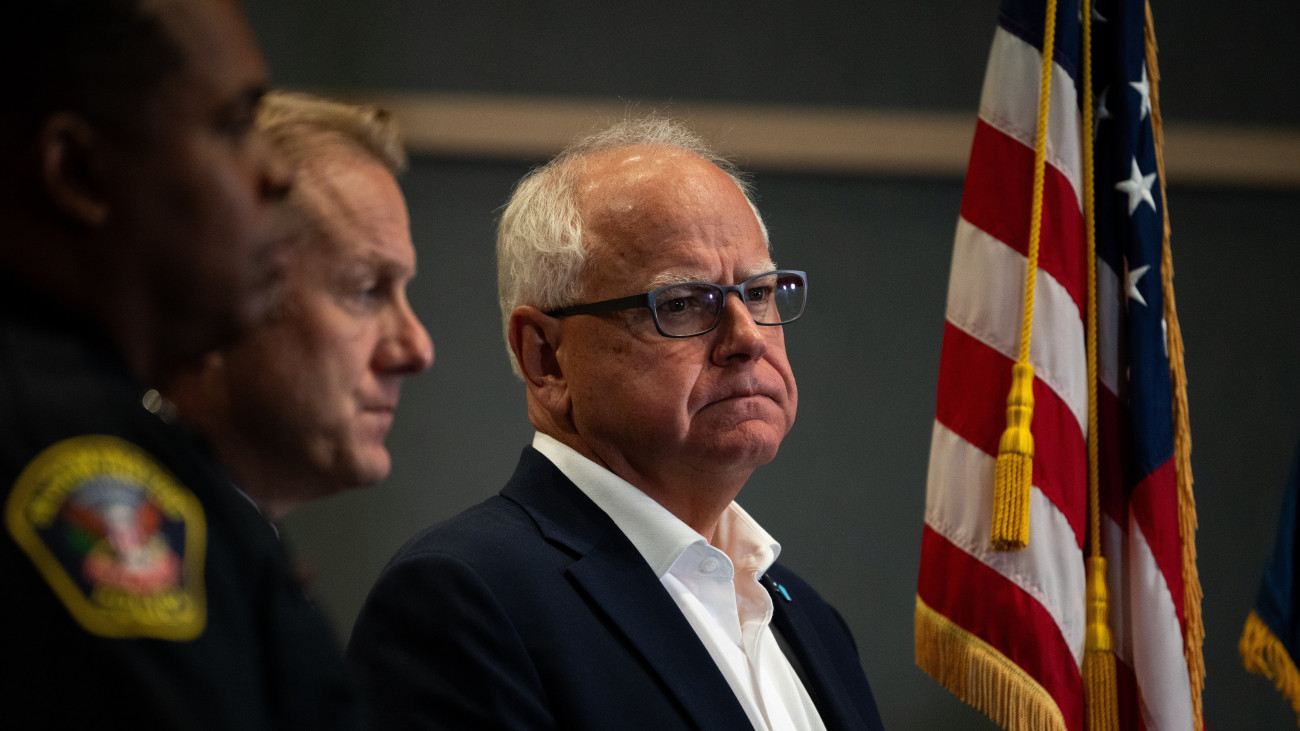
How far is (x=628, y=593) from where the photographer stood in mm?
1514

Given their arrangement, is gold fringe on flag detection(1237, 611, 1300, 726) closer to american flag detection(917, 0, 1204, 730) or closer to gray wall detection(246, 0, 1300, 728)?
american flag detection(917, 0, 1204, 730)

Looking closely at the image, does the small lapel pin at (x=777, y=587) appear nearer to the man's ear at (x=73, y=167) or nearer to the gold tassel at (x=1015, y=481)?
the gold tassel at (x=1015, y=481)

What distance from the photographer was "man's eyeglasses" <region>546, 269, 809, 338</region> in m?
1.68

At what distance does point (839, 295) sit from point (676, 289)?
1.99 meters

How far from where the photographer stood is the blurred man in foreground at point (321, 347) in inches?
34.0

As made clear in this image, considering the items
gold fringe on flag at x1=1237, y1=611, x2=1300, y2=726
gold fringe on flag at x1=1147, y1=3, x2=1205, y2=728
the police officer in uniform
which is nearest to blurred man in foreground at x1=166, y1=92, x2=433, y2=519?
the police officer in uniform

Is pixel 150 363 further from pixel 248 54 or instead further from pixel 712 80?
pixel 712 80

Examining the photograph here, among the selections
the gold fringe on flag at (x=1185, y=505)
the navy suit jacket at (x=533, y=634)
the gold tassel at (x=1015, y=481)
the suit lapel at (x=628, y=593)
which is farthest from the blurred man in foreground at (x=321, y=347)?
the gold fringe on flag at (x=1185, y=505)

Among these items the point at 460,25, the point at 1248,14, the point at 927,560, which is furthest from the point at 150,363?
the point at 1248,14

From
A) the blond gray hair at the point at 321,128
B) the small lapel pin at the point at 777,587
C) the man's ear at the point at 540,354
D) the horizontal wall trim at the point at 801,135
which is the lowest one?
the small lapel pin at the point at 777,587

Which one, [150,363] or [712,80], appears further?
[712,80]

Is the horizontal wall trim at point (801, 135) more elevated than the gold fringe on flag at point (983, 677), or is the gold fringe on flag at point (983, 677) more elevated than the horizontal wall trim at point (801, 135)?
the horizontal wall trim at point (801, 135)

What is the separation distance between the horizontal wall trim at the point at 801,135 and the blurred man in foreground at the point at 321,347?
2521 millimetres

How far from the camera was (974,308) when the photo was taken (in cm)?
215
